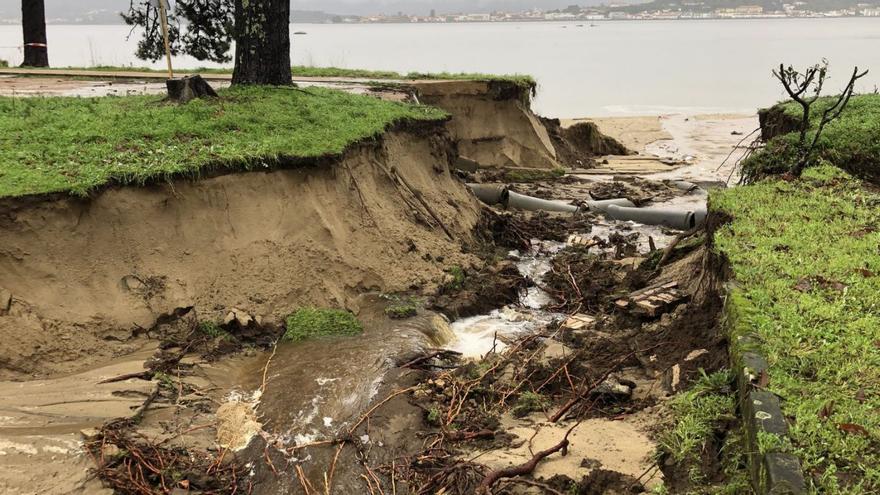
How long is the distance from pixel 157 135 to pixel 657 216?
987 centimetres

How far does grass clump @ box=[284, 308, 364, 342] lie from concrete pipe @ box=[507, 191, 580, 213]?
7.28 meters

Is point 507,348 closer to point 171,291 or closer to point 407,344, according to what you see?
point 407,344

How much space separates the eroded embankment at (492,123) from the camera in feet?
60.1

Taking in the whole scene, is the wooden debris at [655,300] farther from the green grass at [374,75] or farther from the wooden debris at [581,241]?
the green grass at [374,75]

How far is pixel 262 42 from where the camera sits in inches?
485

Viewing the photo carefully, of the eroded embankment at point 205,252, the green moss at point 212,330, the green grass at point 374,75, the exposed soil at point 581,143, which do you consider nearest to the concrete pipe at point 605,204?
the eroded embankment at point 205,252

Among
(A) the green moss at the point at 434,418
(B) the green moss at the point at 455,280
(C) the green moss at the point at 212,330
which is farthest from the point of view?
(B) the green moss at the point at 455,280

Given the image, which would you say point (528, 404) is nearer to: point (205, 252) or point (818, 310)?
point (818, 310)

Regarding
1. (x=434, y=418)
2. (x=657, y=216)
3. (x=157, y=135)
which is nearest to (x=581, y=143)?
(x=657, y=216)

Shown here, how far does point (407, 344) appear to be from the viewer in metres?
7.89

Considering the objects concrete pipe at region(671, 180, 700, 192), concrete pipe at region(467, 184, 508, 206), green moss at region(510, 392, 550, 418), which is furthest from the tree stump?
concrete pipe at region(671, 180, 700, 192)

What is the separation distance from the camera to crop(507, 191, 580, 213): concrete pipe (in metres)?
14.9

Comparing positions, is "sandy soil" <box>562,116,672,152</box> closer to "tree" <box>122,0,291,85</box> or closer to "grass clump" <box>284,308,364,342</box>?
"tree" <box>122,0,291,85</box>

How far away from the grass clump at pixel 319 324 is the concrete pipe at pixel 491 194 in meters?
7.21
